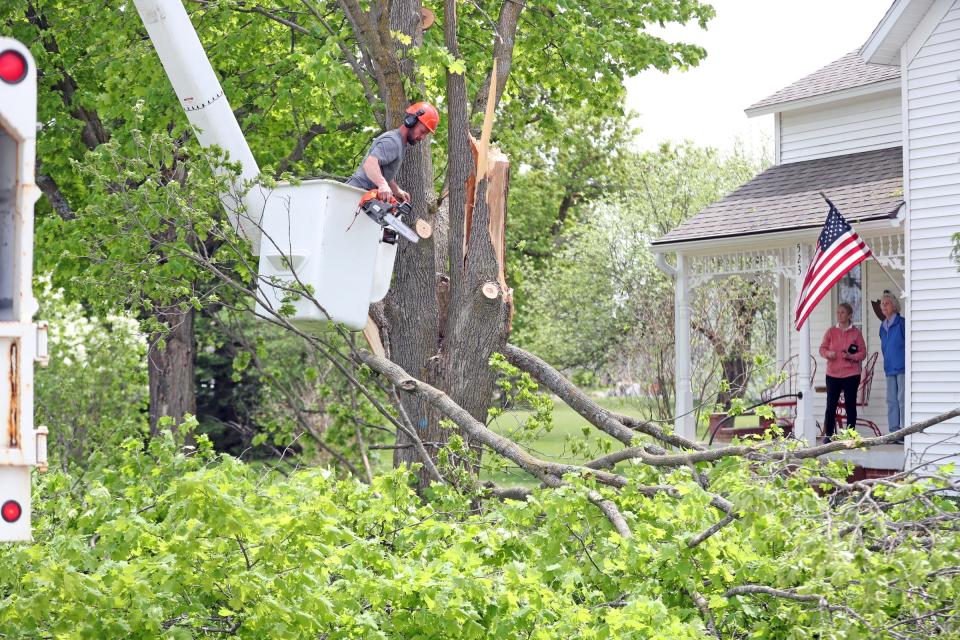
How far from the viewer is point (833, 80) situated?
17594mm

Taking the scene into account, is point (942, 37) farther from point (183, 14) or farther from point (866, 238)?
point (183, 14)

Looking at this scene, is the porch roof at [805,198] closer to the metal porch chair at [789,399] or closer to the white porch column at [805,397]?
the white porch column at [805,397]

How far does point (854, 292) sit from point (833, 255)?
12.0 feet

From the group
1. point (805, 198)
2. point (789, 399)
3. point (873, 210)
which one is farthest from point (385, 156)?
point (789, 399)

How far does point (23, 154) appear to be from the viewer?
Answer: 302 centimetres

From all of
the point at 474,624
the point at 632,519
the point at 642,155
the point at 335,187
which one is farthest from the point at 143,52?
the point at 642,155

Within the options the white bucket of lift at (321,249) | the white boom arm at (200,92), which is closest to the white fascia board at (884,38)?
the white bucket of lift at (321,249)

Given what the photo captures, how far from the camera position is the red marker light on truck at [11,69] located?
3017mm

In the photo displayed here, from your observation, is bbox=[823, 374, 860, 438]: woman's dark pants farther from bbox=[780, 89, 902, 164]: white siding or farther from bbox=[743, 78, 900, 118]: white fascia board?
bbox=[743, 78, 900, 118]: white fascia board

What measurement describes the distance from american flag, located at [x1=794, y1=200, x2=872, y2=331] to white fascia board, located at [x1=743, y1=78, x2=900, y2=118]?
168 inches

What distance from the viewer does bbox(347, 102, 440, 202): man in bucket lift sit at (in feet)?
23.0

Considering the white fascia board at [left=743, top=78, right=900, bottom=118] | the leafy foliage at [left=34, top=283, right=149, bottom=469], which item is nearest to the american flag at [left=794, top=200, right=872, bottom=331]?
the white fascia board at [left=743, top=78, right=900, bottom=118]

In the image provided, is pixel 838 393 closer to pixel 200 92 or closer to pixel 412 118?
pixel 412 118

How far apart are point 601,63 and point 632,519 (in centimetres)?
787
